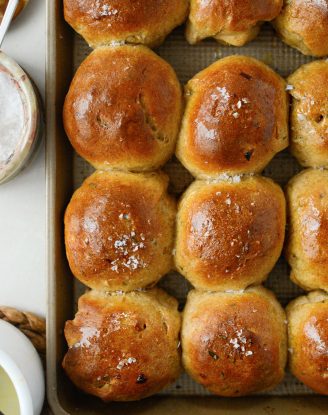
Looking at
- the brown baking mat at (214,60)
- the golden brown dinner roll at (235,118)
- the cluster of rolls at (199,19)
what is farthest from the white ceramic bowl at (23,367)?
the cluster of rolls at (199,19)

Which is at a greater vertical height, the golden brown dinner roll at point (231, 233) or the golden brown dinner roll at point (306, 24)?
the golden brown dinner roll at point (306, 24)

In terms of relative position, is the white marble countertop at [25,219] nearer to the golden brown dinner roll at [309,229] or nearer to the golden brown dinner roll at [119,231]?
the golden brown dinner roll at [119,231]

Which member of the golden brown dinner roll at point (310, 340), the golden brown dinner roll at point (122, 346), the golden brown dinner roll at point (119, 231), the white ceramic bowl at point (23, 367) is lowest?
the golden brown dinner roll at point (310, 340)

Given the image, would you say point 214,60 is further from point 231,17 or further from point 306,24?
point 306,24

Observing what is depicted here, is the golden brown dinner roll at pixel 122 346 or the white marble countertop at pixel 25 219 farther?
the white marble countertop at pixel 25 219

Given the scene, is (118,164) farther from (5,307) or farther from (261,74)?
(5,307)
